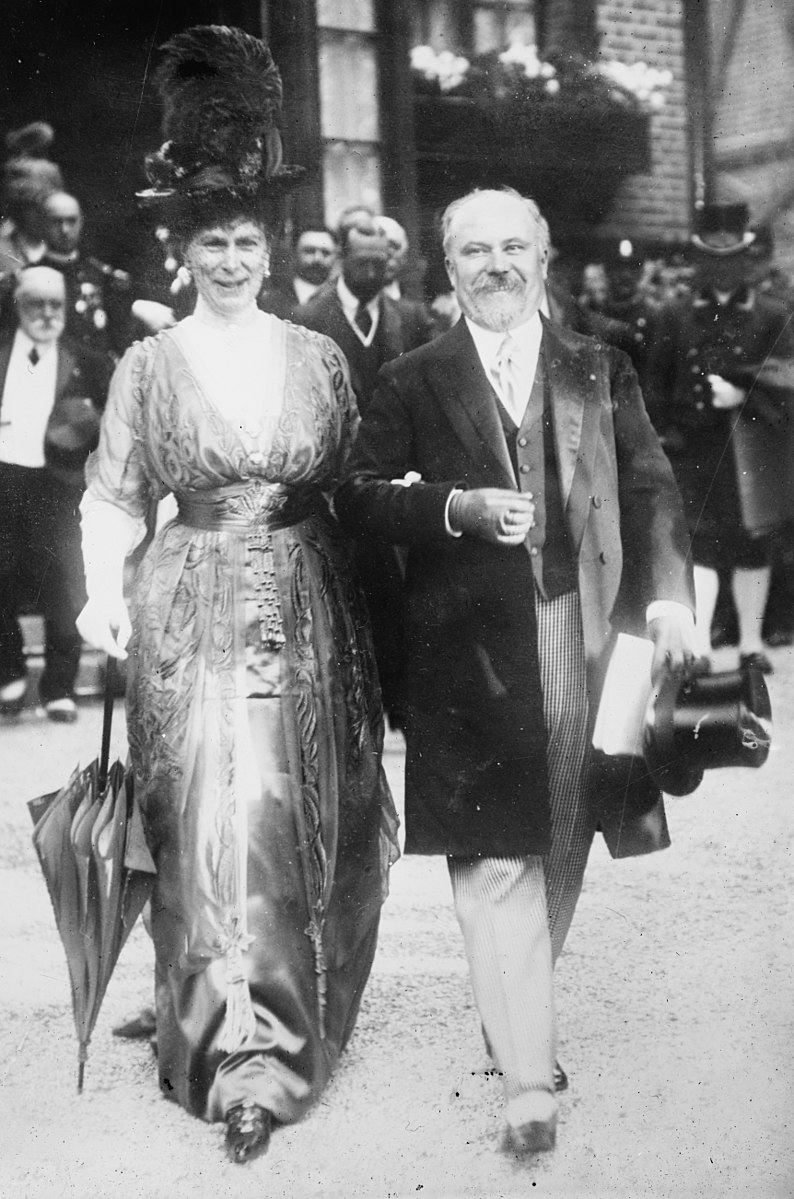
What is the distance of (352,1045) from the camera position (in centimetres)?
352

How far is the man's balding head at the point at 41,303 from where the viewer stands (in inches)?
135

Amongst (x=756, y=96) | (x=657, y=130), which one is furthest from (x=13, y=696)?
(x=756, y=96)

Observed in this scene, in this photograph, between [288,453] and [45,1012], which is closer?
[288,453]

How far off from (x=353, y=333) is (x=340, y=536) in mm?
561

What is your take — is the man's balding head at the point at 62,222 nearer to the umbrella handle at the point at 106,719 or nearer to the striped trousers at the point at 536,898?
the umbrella handle at the point at 106,719

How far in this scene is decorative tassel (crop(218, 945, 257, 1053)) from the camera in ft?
10.9

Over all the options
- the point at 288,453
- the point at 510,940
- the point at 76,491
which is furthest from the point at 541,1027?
the point at 76,491

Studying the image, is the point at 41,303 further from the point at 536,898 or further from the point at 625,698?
the point at 536,898

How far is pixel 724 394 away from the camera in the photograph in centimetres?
349

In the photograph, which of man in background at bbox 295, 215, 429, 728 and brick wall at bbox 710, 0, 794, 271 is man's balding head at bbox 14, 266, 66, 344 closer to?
man in background at bbox 295, 215, 429, 728

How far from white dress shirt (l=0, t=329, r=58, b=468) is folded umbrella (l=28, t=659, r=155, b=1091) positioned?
2.20 feet

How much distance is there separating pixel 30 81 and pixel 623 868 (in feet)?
8.98

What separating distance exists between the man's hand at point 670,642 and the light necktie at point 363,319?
3.69 feet

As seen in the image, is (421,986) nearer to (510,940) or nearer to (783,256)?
(510,940)
